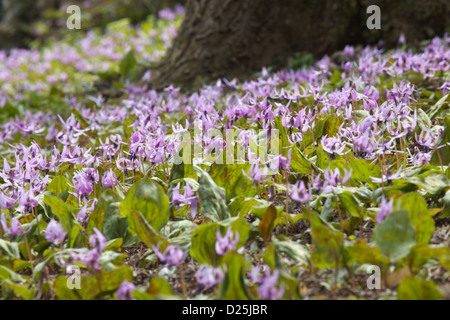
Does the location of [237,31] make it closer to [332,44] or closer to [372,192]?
[332,44]

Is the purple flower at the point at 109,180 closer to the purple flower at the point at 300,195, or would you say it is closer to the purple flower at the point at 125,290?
the purple flower at the point at 125,290

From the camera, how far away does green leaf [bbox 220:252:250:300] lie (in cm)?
178

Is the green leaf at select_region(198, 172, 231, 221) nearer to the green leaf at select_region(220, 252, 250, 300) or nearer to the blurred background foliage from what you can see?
the green leaf at select_region(220, 252, 250, 300)

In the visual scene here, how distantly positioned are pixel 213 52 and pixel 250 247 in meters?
4.01

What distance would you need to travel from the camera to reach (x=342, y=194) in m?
2.27

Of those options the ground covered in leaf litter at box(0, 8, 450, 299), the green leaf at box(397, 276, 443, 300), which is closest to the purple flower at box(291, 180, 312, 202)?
the ground covered in leaf litter at box(0, 8, 450, 299)

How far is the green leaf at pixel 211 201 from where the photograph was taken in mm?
2365

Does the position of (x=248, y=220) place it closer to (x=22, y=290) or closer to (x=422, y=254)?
(x=422, y=254)

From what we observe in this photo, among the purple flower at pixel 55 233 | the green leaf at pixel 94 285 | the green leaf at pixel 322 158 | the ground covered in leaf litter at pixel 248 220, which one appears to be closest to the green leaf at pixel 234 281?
the ground covered in leaf litter at pixel 248 220

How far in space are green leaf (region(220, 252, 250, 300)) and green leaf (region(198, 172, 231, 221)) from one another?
1.85 feet

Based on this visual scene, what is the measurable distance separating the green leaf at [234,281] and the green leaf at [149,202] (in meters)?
0.63

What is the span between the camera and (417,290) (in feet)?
5.73

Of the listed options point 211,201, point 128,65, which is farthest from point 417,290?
point 128,65
